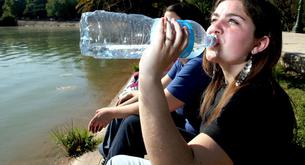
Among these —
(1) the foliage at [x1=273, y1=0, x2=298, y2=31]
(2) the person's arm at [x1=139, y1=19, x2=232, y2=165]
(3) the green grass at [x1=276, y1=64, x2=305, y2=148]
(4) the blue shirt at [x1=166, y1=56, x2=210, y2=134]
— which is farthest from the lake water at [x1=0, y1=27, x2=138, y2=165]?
(1) the foliage at [x1=273, y1=0, x2=298, y2=31]

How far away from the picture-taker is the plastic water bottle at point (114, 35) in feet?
7.87

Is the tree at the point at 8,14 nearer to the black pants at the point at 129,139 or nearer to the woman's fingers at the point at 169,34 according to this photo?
the black pants at the point at 129,139

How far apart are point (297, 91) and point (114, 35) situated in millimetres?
3941

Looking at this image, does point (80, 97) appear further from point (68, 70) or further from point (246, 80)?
point (246, 80)

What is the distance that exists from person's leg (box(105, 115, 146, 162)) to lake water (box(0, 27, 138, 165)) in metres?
2.91

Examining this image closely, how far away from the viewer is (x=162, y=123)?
131cm

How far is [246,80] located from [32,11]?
94717 mm

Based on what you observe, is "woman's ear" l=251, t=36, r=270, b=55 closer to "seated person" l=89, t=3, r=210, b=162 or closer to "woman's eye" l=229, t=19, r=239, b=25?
"woman's eye" l=229, t=19, r=239, b=25

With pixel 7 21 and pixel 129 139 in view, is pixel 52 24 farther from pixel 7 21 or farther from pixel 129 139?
pixel 129 139

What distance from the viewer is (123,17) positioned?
244 centimetres

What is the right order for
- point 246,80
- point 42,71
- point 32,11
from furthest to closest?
point 32,11, point 42,71, point 246,80

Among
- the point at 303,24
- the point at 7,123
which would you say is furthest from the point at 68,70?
the point at 303,24

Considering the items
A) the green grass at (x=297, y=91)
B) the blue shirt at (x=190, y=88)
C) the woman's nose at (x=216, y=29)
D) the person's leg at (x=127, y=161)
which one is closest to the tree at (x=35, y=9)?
the green grass at (x=297, y=91)

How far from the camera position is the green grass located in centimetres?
370
